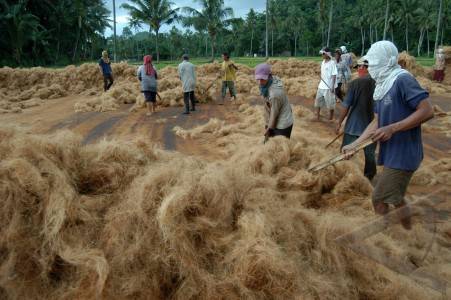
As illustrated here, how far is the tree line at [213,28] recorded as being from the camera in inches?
1259

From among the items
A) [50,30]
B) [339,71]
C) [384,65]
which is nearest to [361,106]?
[384,65]

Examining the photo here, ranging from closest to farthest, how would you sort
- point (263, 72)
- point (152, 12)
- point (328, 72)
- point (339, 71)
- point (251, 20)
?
point (263, 72), point (328, 72), point (339, 71), point (152, 12), point (251, 20)

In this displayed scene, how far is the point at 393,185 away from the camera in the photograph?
285 cm

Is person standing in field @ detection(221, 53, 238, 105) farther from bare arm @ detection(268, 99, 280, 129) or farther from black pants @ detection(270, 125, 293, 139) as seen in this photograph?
bare arm @ detection(268, 99, 280, 129)

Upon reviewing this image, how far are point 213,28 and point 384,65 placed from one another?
1419 inches

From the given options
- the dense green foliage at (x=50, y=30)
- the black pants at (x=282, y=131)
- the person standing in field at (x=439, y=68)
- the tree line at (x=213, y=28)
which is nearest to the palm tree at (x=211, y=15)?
the tree line at (x=213, y=28)

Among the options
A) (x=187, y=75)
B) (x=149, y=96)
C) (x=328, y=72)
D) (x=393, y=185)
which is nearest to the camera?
(x=393, y=185)

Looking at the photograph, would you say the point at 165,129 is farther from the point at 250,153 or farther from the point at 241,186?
the point at 241,186

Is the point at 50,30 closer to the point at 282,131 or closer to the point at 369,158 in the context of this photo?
the point at 282,131

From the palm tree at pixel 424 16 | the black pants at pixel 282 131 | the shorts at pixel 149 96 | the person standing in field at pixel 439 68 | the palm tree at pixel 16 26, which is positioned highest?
the palm tree at pixel 424 16

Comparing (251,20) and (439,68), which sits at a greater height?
(251,20)

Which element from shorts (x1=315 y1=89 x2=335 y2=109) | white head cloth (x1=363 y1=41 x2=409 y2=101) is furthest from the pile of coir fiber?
shorts (x1=315 y1=89 x2=335 y2=109)

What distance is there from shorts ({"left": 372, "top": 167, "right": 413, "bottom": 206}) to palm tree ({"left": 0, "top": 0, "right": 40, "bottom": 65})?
3170 centimetres

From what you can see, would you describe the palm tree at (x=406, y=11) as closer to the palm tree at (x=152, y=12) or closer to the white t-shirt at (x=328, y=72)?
the palm tree at (x=152, y=12)
